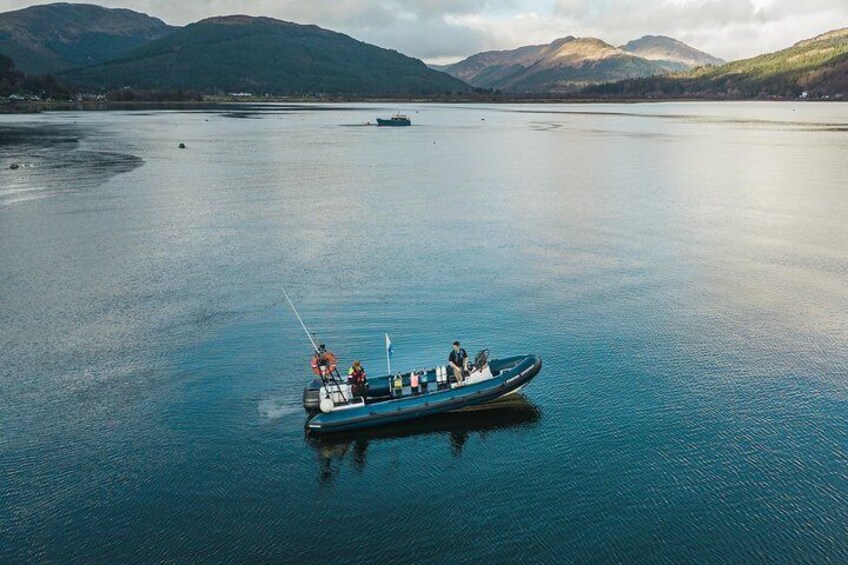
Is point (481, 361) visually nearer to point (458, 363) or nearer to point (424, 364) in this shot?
point (458, 363)

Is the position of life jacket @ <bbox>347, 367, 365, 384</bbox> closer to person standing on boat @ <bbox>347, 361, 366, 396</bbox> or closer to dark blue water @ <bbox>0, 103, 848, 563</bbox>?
person standing on boat @ <bbox>347, 361, 366, 396</bbox>

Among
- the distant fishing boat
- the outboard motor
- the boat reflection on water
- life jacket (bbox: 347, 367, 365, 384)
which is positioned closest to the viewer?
the boat reflection on water

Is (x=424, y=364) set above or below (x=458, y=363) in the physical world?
below

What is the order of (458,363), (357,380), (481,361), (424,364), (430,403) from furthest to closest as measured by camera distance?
(424,364), (458,363), (481,361), (357,380), (430,403)

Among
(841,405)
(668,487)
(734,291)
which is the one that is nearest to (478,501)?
(668,487)

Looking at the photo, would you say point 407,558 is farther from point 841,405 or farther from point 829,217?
point 829,217

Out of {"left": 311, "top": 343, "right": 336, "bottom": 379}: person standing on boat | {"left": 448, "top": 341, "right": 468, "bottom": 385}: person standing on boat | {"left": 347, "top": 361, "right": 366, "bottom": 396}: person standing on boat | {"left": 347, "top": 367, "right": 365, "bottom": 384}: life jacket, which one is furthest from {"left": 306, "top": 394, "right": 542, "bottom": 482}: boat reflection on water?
{"left": 311, "top": 343, "right": 336, "bottom": 379}: person standing on boat

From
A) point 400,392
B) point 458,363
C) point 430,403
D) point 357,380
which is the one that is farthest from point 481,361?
point 357,380
